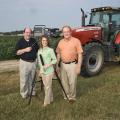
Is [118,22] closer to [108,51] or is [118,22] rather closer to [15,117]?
[108,51]

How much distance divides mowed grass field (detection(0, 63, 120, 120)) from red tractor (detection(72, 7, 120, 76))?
1.86 m

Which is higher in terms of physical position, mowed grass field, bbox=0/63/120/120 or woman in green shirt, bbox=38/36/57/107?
woman in green shirt, bbox=38/36/57/107

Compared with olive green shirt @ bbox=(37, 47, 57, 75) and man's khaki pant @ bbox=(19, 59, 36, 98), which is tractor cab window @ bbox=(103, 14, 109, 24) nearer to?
man's khaki pant @ bbox=(19, 59, 36, 98)

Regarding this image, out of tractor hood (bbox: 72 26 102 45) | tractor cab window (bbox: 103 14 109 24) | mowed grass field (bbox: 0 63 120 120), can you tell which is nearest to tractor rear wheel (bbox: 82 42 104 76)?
tractor hood (bbox: 72 26 102 45)

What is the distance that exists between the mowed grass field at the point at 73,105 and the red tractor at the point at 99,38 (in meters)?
1.86

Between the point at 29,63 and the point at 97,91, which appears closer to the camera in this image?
the point at 29,63

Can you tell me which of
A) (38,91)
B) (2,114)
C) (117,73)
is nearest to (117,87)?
(38,91)

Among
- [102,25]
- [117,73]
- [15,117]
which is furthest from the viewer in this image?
[102,25]

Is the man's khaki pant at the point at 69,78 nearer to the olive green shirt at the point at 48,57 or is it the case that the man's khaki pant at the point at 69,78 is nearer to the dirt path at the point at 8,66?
the olive green shirt at the point at 48,57

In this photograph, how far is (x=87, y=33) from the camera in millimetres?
13422

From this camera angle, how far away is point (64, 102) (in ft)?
29.0

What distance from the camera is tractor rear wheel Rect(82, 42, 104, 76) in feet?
42.6

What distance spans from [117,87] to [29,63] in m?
Result: 2.67

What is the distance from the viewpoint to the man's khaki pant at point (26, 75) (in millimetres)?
9203
